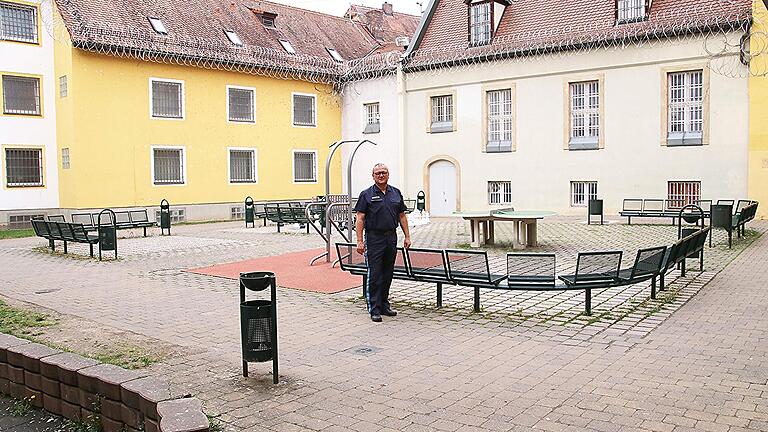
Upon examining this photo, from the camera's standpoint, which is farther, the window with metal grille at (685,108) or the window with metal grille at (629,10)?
the window with metal grille at (629,10)

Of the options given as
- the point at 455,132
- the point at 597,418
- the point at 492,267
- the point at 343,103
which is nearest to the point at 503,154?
the point at 455,132

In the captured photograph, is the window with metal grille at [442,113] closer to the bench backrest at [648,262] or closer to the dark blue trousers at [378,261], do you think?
the bench backrest at [648,262]

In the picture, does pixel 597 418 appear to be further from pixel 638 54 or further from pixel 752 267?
pixel 638 54

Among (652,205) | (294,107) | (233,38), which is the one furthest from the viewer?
(294,107)

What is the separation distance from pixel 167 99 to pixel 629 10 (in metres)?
16.8

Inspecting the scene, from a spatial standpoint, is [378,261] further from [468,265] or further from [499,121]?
[499,121]

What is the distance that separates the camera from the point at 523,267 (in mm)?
9977

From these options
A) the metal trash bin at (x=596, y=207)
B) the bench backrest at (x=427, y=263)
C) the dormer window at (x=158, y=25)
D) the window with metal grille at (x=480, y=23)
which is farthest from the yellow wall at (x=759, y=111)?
the dormer window at (x=158, y=25)

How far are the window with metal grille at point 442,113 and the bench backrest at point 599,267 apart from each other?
20.4m

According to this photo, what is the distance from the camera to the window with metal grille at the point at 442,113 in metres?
28.5

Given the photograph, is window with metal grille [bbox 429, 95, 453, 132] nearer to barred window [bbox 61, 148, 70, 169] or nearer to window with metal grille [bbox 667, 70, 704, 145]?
window with metal grille [bbox 667, 70, 704, 145]

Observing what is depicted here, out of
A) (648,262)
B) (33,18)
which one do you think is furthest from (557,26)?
(648,262)

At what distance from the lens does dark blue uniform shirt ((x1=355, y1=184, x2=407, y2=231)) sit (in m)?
8.23

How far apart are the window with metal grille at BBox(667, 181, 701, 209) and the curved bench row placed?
13733 mm
